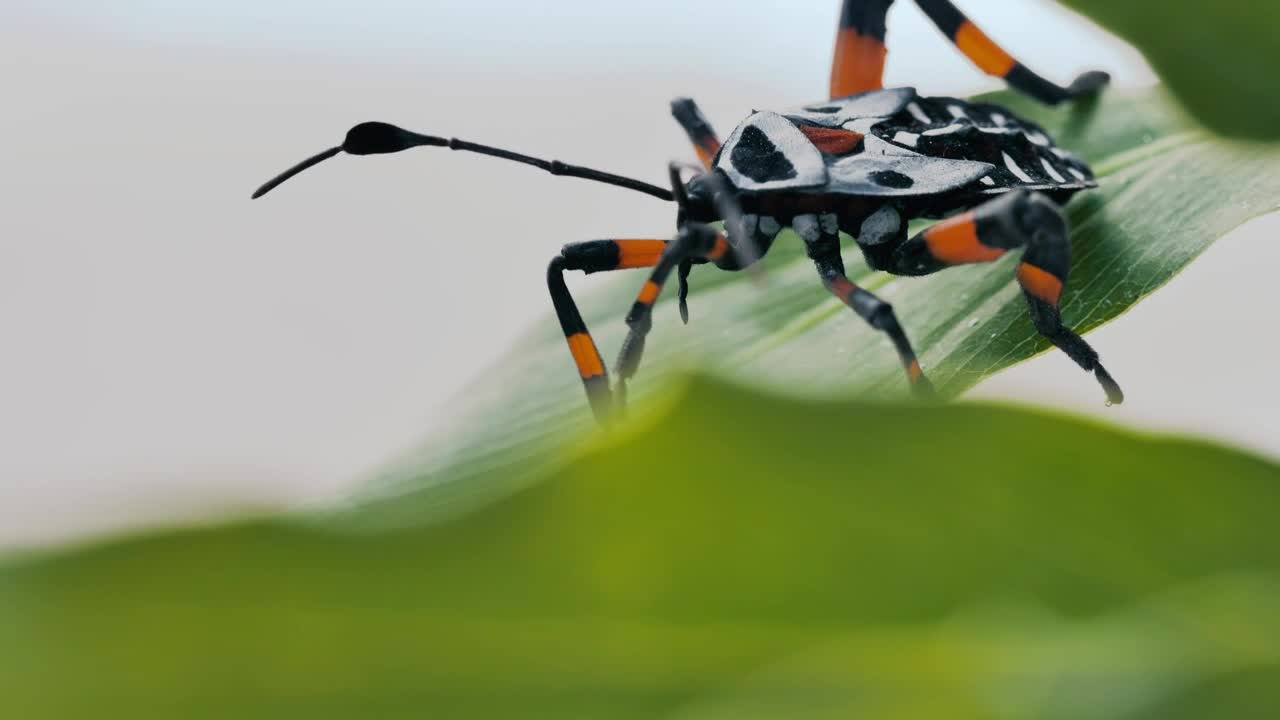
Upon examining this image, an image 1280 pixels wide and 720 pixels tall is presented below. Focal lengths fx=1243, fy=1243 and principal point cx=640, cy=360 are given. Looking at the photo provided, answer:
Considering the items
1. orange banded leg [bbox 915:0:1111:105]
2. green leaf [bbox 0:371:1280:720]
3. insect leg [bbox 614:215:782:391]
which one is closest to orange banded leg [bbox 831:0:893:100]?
orange banded leg [bbox 915:0:1111:105]

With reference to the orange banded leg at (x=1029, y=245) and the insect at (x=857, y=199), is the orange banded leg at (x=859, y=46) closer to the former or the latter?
the insect at (x=857, y=199)

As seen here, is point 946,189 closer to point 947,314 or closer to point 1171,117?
point 947,314

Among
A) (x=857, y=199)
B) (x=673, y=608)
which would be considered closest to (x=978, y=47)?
(x=857, y=199)

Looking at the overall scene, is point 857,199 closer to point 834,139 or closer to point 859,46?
point 834,139

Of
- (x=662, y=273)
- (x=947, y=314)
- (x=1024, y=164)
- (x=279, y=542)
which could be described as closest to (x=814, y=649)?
(x=279, y=542)

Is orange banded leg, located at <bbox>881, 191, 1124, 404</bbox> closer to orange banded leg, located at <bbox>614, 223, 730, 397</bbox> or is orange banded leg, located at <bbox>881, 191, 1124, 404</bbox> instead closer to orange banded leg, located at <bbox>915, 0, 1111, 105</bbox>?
orange banded leg, located at <bbox>614, 223, 730, 397</bbox>
